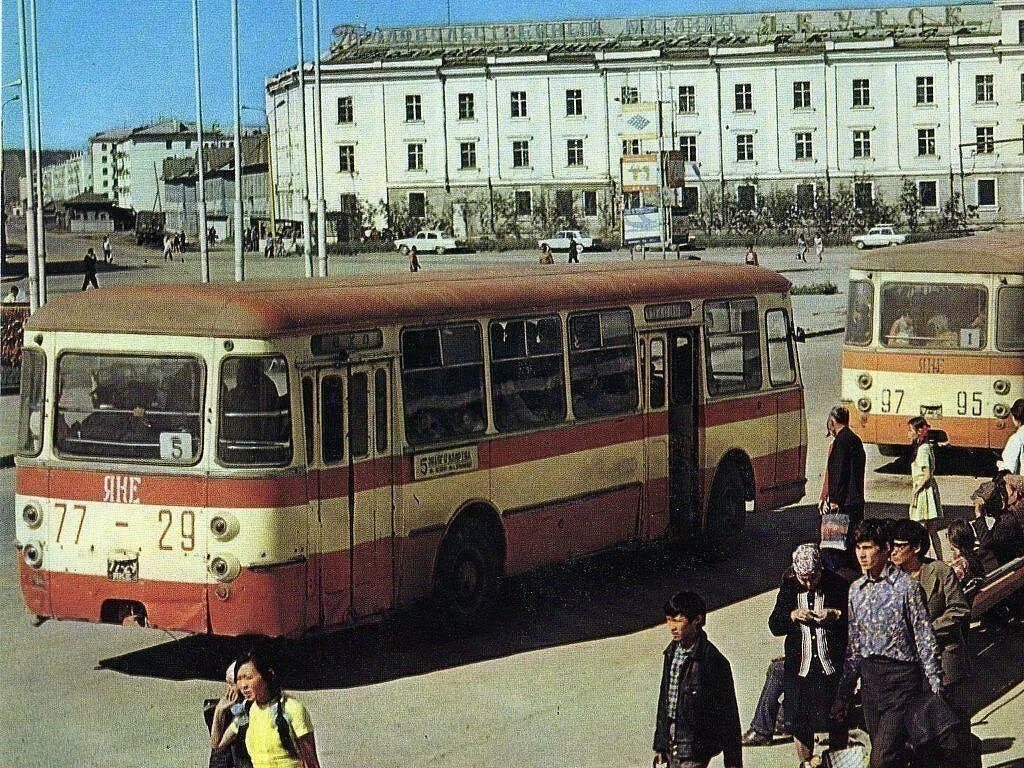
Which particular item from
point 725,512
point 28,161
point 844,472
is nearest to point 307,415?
point 844,472

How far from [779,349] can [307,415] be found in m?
6.88

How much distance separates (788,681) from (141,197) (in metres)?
142

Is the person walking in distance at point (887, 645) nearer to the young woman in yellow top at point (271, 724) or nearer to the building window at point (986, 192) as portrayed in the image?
the young woman in yellow top at point (271, 724)

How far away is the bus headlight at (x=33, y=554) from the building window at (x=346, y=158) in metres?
95.6

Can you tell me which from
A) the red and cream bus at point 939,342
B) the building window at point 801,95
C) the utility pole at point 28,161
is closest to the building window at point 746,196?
the building window at point 801,95

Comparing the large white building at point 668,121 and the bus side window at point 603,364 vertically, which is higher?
the large white building at point 668,121

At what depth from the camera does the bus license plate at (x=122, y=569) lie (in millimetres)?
12117

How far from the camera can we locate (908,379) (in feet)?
74.1

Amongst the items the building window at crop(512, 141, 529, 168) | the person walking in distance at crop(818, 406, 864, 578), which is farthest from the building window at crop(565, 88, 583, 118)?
the person walking in distance at crop(818, 406, 864, 578)

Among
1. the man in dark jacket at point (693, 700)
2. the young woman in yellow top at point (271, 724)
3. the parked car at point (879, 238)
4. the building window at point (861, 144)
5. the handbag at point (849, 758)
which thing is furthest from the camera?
the building window at point (861, 144)

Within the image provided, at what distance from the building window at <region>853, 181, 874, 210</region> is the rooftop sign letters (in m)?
10.3

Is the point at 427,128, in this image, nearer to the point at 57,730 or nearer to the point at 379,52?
the point at 379,52

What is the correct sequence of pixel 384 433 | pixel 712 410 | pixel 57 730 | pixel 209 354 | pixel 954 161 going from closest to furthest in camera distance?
pixel 57 730
pixel 209 354
pixel 384 433
pixel 712 410
pixel 954 161

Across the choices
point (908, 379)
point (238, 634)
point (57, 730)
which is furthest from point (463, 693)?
point (908, 379)
